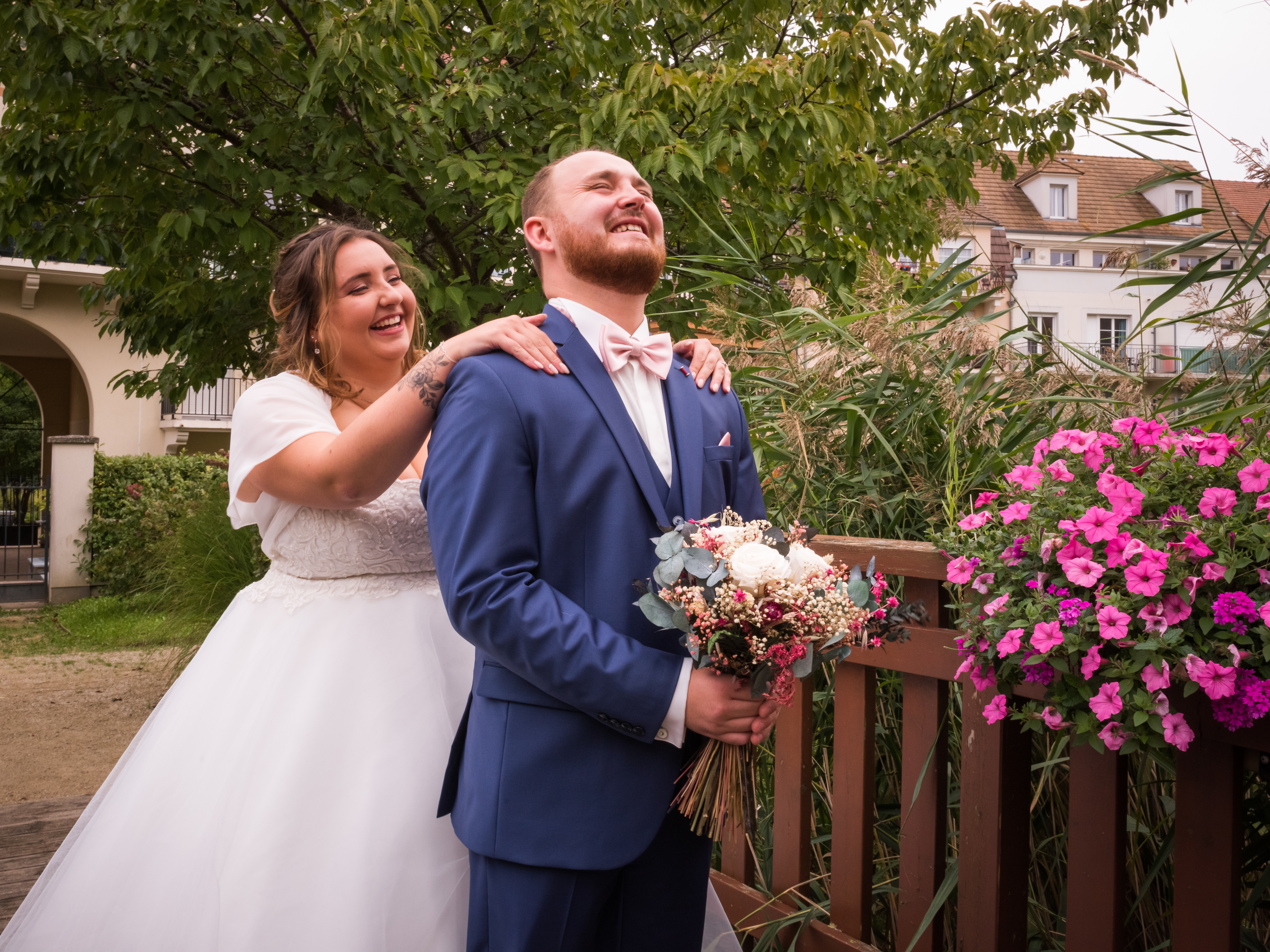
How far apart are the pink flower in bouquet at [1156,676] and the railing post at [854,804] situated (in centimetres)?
80

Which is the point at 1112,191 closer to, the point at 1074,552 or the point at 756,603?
the point at 1074,552

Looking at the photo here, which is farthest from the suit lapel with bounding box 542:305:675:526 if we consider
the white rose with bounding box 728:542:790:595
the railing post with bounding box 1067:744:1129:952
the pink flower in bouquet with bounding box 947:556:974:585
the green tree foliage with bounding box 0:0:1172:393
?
the green tree foliage with bounding box 0:0:1172:393

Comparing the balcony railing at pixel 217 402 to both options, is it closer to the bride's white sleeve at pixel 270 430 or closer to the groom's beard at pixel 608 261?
the bride's white sleeve at pixel 270 430

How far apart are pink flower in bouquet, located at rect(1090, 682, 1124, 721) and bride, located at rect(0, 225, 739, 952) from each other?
0.95 metres

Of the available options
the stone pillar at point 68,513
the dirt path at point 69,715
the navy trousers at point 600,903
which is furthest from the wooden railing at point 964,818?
the stone pillar at point 68,513

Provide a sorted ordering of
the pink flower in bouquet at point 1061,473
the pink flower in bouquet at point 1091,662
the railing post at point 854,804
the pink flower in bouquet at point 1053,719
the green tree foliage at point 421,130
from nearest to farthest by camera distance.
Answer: the pink flower in bouquet at point 1091,662, the pink flower in bouquet at point 1053,719, the pink flower in bouquet at point 1061,473, the railing post at point 854,804, the green tree foliage at point 421,130

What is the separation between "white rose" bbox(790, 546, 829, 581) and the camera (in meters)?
1.37

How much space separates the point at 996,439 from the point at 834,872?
1.17 metres

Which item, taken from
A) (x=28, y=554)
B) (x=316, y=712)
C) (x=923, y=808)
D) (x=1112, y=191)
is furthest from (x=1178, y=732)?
(x=28, y=554)

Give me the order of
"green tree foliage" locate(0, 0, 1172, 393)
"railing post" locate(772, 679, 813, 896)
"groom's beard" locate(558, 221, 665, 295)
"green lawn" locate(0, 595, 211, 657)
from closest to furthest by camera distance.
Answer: "groom's beard" locate(558, 221, 665, 295) → "railing post" locate(772, 679, 813, 896) → "green tree foliage" locate(0, 0, 1172, 393) → "green lawn" locate(0, 595, 211, 657)

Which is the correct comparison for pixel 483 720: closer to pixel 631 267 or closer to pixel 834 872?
pixel 631 267

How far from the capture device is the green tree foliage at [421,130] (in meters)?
4.11

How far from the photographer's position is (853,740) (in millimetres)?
2162

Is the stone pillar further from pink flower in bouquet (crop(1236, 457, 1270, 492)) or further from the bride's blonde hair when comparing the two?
pink flower in bouquet (crop(1236, 457, 1270, 492))
